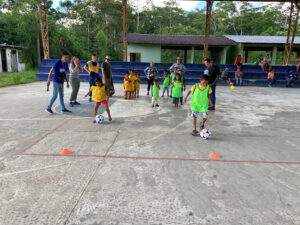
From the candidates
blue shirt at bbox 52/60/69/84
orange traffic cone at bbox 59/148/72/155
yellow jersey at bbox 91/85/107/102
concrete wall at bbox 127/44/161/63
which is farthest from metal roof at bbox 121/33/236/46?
orange traffic cone at bbox 59/148/72/155

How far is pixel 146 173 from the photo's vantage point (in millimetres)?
3467

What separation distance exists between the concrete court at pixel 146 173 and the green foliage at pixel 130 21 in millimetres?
31021

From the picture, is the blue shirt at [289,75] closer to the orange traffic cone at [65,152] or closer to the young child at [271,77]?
the young child at [271,77]

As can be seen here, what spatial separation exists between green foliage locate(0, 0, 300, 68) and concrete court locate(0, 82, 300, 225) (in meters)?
31.0

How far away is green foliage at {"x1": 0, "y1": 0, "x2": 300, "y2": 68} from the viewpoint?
3725 centimetres

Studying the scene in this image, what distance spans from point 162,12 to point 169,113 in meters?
43.4

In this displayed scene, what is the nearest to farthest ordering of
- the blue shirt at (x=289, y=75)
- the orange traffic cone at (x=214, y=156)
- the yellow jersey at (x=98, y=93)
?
the orange traffic cone at (x=214, y=156), the yellow jersey at (x=98, y=93), the blue shirt at (x=289, y=75)

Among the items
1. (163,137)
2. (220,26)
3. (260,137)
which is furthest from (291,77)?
(220,26)

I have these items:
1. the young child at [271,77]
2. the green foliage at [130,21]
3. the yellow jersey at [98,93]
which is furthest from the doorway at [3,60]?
the young child at [271,77]

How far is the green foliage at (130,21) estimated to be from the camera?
37250 millimetres

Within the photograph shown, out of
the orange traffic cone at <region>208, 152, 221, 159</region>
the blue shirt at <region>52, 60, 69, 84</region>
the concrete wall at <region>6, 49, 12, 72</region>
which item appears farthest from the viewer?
the concrete wall at <region>6, 49, 12, 72</region>

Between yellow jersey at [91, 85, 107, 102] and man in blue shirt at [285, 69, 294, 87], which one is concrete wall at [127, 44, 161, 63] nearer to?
man in blue shirt at [285, 69, 294, 87]

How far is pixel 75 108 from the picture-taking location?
26.5ft

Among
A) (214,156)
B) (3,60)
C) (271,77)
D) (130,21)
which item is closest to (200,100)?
(214,156)
